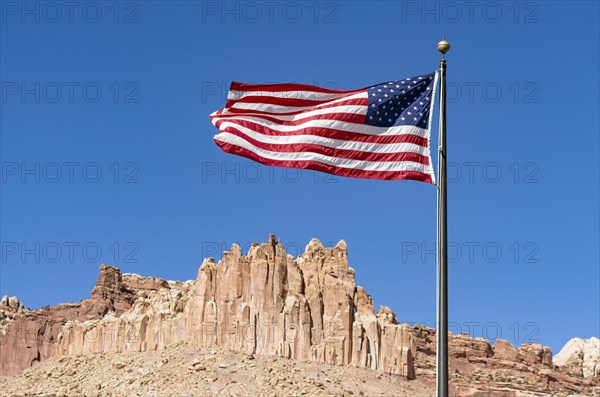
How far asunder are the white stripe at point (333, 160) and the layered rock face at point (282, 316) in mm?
100093

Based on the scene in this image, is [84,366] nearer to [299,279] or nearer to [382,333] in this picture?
[299,279]

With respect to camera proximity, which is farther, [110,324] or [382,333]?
[110,324]

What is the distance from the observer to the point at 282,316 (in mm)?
128000

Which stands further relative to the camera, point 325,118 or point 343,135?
point 325,118

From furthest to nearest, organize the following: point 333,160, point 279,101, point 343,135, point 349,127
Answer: point 279,101 < point 349,127 < point 343,135 < point 333,160

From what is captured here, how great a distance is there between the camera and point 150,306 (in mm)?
159750

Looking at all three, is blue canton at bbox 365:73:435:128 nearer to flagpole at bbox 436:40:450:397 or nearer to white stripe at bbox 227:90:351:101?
white stripe at bbox 227:90:351:101

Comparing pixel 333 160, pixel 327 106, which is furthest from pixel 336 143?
pixel 327 106

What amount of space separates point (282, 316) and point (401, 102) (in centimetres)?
10630

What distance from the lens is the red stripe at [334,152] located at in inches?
888

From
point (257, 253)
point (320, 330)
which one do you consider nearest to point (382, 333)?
point (320, 330)

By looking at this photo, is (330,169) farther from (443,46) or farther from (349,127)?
(443,46)

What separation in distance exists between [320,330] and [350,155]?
347 feet

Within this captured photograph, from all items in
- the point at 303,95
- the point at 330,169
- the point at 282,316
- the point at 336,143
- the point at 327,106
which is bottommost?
the point at 330,169
